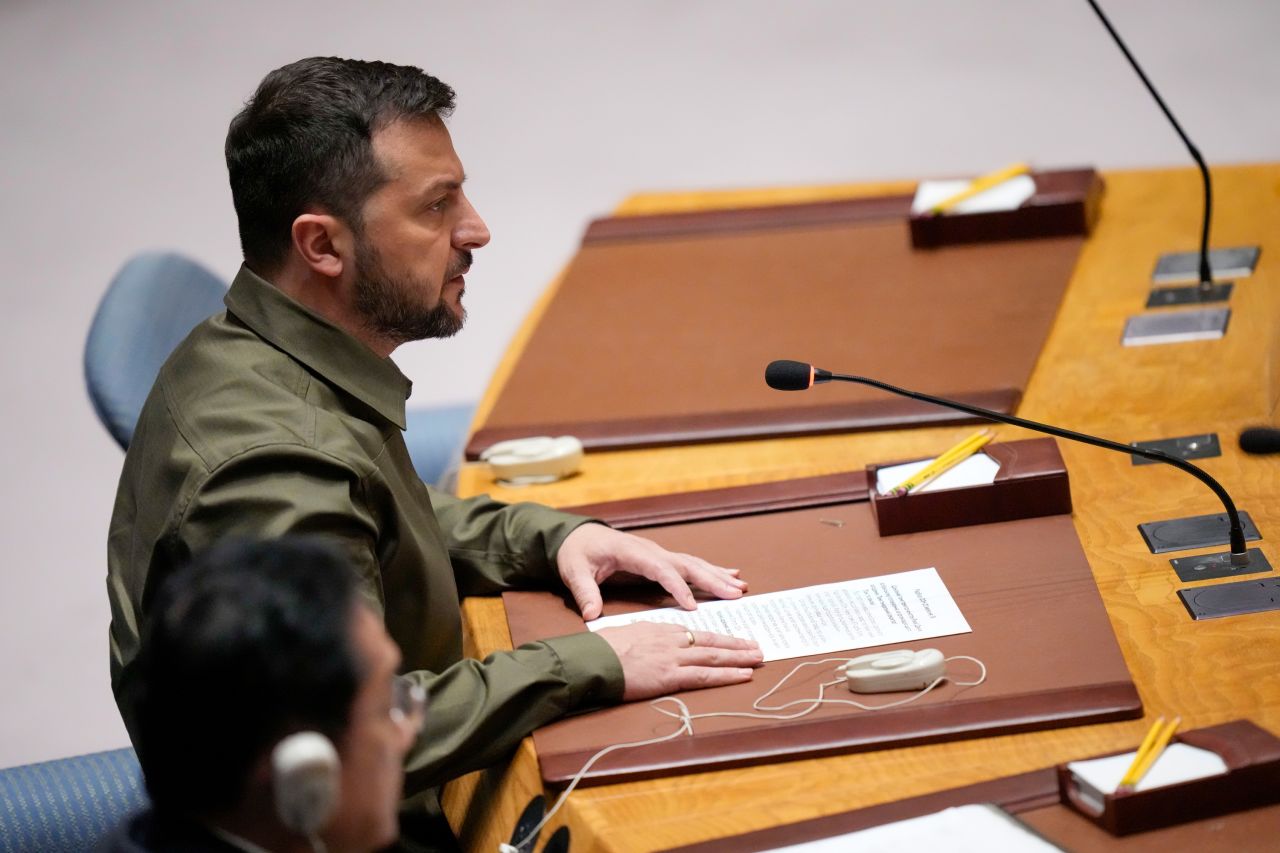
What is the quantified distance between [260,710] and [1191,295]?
178 cm

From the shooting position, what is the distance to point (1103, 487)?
1.81 m

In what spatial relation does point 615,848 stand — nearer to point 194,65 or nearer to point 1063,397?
point 1063,397

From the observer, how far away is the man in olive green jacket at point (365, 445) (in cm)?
143

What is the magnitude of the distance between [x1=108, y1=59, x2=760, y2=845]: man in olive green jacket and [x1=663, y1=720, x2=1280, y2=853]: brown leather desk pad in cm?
25

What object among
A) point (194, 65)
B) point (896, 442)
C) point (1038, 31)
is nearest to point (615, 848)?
point (896, 442)

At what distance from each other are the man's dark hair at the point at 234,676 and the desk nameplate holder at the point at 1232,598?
0.94 meters

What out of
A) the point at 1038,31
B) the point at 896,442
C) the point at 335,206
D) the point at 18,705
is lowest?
the point at 18,705

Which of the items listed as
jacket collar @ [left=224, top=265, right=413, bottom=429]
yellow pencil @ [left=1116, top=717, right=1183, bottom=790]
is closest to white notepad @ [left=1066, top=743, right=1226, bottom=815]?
yellow pencil @ [left=1116, top=717, right=1183, bottom=790]

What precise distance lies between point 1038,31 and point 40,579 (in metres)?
3.73

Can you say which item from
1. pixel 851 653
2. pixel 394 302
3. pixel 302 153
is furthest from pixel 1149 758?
pixel 302 153

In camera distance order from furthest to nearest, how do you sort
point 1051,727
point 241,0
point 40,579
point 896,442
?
point 241,0 → point 40,579 → point 896,442 → point 1051,727

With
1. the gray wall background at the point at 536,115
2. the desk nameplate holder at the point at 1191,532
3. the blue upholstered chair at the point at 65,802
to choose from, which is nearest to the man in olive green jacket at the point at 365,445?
the blue upholstered chair at the point at 65,802

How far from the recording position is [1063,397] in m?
2.04

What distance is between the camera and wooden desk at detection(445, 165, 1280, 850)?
1.32 meters
